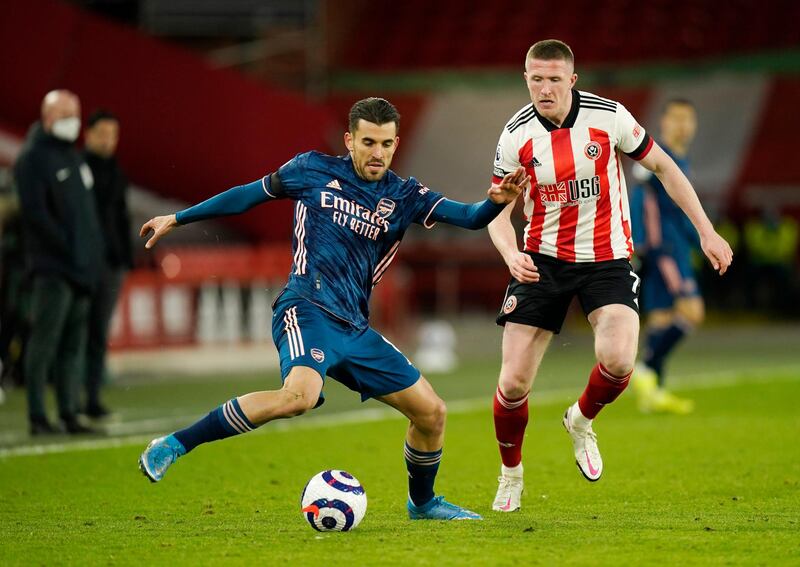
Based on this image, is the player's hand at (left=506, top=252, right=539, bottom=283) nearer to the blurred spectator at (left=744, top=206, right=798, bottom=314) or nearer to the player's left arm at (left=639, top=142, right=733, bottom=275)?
the player's left arm at (left=639, top=142, right=733, bottom=275)

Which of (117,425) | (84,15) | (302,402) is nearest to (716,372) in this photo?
(117,425)

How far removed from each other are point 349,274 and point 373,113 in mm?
727

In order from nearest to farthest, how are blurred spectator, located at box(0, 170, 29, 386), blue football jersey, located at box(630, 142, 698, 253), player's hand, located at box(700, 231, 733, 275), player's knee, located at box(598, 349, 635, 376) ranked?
1. player's hand, located at box(700, 231, 733, 275)
2. player's knee, located at box(598, 349, 635, 376)
3. blue football jersey, located at box(630, 142, 698, 253)
4. blurred spectator, located at box(0, 170, 29, 386)

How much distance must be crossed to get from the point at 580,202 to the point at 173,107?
13.0 m

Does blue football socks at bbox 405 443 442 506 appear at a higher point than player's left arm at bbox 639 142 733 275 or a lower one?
lower

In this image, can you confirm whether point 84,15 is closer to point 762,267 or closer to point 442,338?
point 442,338

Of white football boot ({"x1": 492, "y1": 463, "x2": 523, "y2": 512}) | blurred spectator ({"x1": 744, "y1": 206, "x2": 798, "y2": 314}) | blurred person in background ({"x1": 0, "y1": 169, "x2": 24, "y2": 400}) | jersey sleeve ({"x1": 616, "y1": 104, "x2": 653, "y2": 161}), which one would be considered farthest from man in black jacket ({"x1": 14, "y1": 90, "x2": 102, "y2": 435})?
blurred spectator ({"x1": 744, "y1": 206, "x2": 798, "y2": 314})

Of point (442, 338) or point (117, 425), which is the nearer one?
point (117, 425)

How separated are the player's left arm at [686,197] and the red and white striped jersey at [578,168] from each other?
67 mm

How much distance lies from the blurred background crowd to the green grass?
192cm

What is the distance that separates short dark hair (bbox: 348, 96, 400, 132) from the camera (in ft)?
20.2

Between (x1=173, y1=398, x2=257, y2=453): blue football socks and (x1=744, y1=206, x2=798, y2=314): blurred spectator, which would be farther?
(x1=744, y1=206, x2=798, y2=314): blurred spectator

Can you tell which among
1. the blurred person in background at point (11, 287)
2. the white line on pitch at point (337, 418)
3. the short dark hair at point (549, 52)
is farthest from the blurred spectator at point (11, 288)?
the short dark hair at point (549, 52)

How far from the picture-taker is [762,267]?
2681 centimetres
